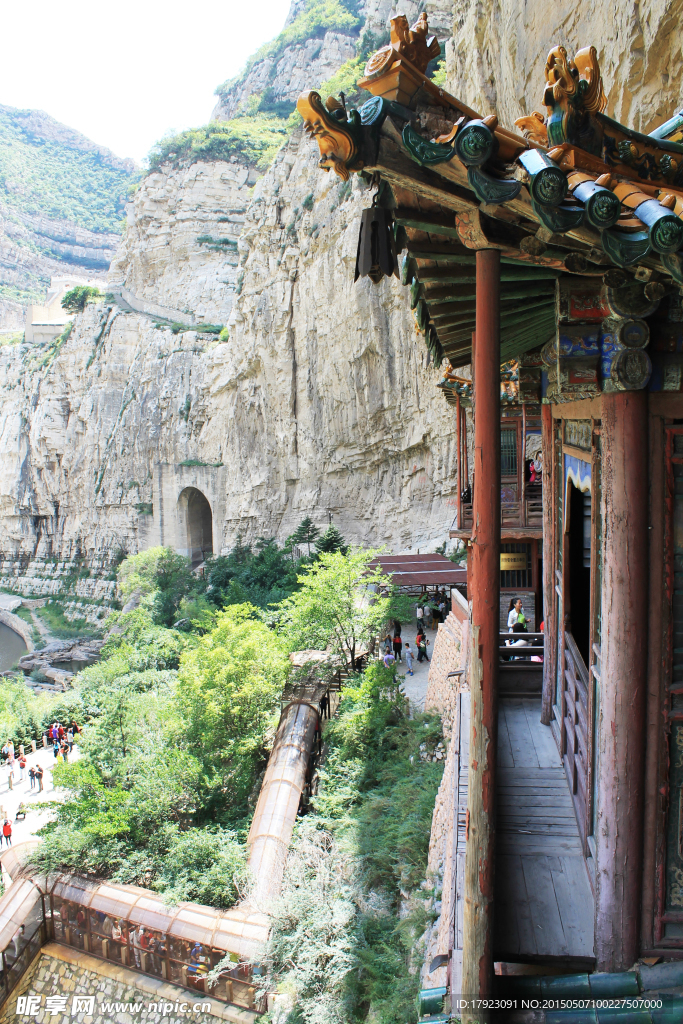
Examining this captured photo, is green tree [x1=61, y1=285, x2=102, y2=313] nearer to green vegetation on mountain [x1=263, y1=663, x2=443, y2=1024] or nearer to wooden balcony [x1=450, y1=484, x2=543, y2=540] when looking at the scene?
wooden balcony [x1=450, y1=484, x2=543, y2=540]

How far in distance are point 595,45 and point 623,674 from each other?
908cm

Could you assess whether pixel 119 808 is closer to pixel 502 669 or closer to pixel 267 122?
pixel 502 669

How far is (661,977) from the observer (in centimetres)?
291

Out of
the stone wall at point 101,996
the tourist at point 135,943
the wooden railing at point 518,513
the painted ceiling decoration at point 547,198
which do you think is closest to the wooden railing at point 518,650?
the wooden railing at point 518,513

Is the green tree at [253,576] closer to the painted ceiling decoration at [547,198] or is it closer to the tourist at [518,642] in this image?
the tourist at [518,642]

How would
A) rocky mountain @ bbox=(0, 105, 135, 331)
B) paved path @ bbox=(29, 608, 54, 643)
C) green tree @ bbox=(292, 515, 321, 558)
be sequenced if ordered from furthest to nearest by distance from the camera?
rocky mountain @ bbox=(0, 105, 135, 331)
paved path @ bbox=(29, 608, 54, 643)
green tree @ bbox=(292, 515, 321, 558)

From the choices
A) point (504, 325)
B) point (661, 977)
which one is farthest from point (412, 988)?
point (504, 325)

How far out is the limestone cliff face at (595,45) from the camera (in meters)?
6.77

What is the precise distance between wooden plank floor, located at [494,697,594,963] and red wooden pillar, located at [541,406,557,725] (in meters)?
0.36

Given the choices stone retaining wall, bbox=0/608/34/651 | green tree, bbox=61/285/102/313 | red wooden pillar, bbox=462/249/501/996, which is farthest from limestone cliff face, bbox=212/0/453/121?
red wooden pillar, bbox=462/249/501/996

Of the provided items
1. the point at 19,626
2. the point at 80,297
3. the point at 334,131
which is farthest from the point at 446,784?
the point at 80,297

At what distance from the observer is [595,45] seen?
8.16m

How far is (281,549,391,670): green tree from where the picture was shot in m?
15.2

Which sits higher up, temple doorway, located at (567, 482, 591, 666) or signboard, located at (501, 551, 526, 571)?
temple doorway, located at (567, 482, 591, 666)
